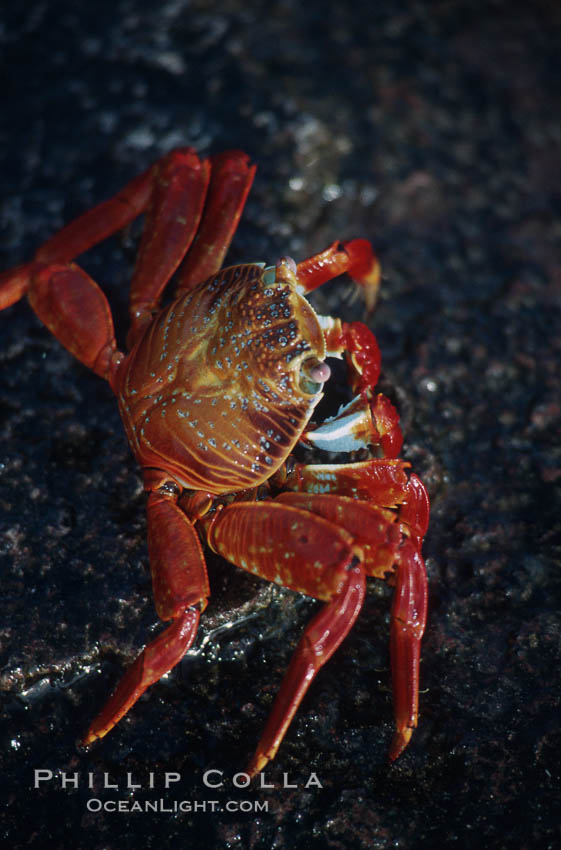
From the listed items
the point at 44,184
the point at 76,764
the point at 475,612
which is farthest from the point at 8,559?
the point at 44,184

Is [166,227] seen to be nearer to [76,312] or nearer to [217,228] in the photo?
[217,228]

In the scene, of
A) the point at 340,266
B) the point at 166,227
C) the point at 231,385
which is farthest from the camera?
the point at 166,227

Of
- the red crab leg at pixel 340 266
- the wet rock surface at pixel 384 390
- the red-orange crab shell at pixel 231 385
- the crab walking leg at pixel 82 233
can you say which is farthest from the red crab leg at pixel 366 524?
the crab walking leg at pixel 82 233

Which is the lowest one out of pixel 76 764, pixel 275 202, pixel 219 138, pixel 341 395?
pixel 76 764

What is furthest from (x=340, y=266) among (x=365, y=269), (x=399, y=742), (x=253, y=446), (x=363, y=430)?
(x=399, y=742)

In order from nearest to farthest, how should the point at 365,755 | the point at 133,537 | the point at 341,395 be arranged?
the point at 365,755
the point at 133,537
the point at 341,395

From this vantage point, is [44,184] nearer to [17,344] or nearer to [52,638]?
[17,344]

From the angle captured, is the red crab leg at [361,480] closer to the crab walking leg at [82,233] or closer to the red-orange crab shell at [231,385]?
the red-orange crab shell at [231,385]

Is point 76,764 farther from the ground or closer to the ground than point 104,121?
closer to the ground
